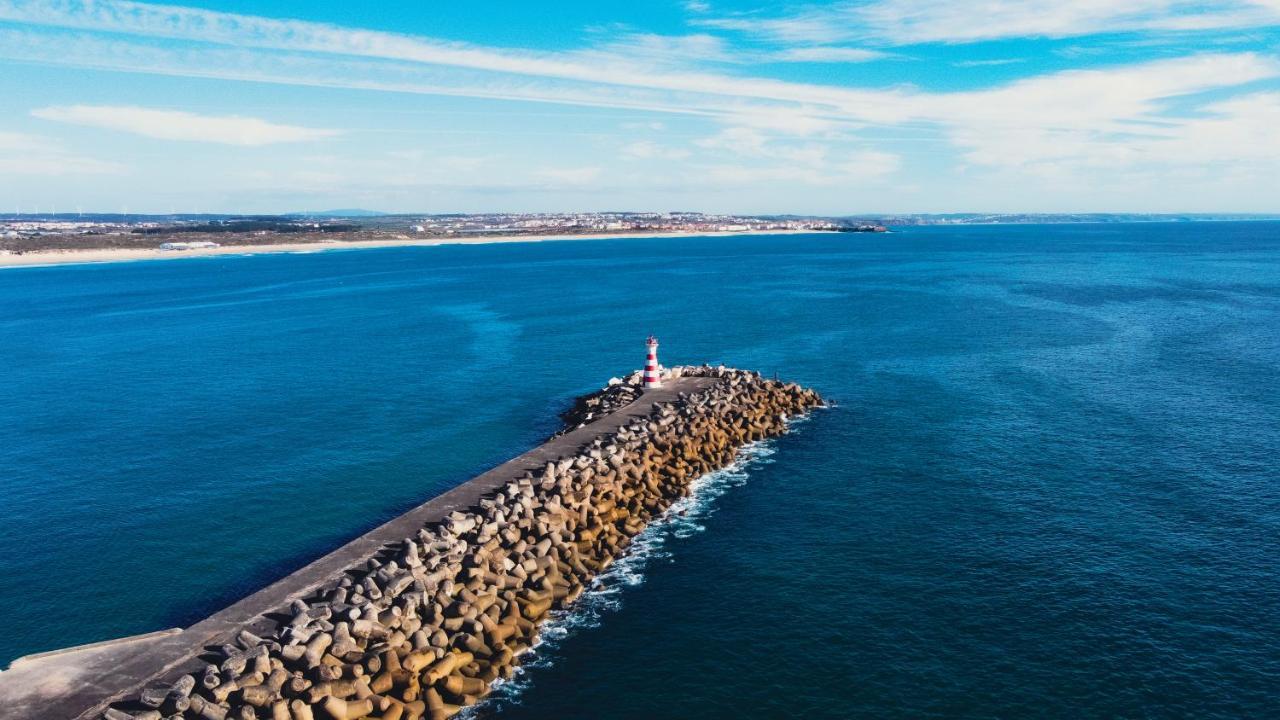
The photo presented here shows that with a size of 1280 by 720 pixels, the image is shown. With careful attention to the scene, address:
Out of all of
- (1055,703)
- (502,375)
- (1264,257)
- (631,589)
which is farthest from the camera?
(1264,257)

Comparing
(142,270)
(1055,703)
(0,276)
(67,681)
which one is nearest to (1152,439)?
(1055,703)

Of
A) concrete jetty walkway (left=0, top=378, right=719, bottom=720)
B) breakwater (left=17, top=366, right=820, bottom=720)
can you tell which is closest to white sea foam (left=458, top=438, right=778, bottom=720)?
breakwater (left=17, top=366, right=820, bottom=720)

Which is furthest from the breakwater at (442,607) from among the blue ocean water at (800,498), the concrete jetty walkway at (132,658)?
the blue ocean water at (800,498)

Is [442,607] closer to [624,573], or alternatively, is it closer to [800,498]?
[624,573]

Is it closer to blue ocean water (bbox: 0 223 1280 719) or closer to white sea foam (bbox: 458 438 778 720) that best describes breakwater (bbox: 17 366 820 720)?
white sea foam (bbox: 458 438 778 720)

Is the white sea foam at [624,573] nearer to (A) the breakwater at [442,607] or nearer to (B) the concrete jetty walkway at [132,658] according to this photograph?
(A) the breakwater at [442,607]

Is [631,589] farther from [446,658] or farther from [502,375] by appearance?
[502,375]

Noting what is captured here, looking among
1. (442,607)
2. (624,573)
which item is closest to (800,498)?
(624,573)
